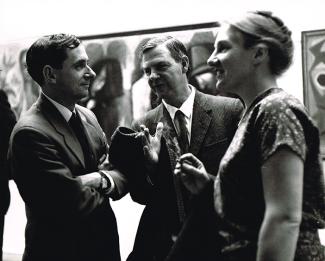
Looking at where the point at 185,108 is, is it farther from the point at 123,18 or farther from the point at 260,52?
the point at 123,18

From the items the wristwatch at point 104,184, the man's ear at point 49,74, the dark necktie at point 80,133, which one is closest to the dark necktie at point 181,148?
the wristwatch at point 104,184

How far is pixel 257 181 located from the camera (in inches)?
54.4

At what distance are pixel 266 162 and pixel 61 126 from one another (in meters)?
1.20

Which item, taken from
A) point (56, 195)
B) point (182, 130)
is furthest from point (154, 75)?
point (56, 195)

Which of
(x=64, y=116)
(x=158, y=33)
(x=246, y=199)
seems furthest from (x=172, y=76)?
(x=158, y=33)

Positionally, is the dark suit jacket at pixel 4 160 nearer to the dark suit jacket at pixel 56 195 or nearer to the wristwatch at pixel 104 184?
the dark suit jacket at pixel 56 195

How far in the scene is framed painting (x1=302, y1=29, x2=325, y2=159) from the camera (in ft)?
11.1

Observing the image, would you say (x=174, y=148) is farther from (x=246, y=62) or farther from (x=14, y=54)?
(x=14, y=54)

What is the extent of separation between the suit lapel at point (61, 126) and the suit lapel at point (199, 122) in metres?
0.54

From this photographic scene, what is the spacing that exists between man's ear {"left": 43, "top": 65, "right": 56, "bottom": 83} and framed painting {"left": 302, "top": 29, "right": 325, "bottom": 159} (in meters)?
1.97

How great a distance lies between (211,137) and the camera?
2201 millimetres

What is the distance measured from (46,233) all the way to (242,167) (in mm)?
1134

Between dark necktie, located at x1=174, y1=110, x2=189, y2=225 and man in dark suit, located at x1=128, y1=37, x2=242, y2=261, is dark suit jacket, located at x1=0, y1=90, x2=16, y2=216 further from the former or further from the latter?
dark necktie, located at x1=174, y1=110, x2=189, y2=225

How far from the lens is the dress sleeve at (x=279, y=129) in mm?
1285
